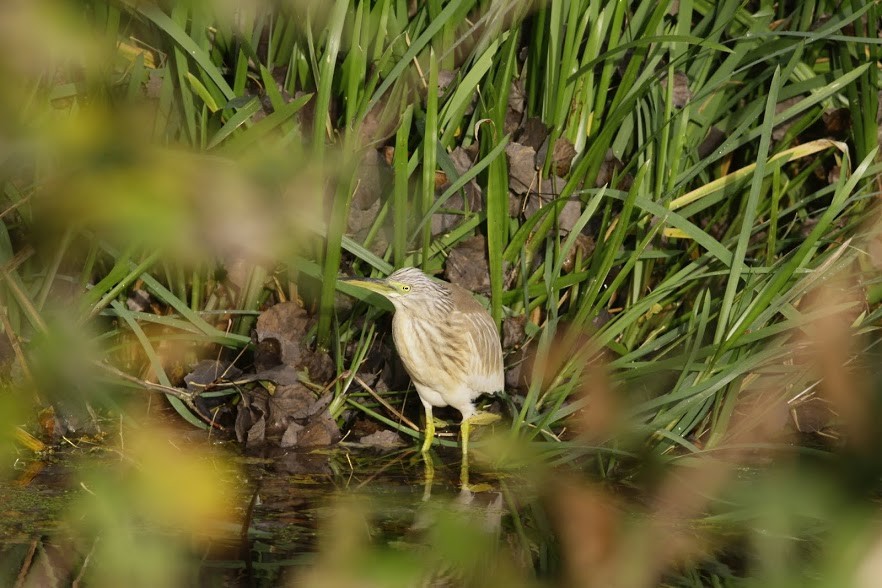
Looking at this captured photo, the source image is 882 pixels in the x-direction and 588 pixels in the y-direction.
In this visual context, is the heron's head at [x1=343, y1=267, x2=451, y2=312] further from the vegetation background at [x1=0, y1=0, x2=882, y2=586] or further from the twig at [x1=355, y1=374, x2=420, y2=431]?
the twig at [x1=355, y1=374, x2=420, y2=431]

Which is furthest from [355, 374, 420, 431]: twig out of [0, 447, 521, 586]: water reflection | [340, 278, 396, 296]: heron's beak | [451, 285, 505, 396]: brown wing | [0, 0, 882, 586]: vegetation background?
[340, 278, 396, 296]: heron's beak

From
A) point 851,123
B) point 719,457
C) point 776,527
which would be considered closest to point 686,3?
point 851,123

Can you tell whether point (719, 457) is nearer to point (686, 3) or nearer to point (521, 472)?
point (521, 472)

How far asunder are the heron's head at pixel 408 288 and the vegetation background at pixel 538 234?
133mm

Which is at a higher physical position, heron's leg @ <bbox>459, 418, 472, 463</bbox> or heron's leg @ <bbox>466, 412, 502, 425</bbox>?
heron's leg @ <bbox>459, 418, 472, 463</bbox>

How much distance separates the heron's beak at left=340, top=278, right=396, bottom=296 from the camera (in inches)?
159

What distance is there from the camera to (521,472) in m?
3.96

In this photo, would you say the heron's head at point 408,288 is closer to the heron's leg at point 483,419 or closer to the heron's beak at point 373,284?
the heron's beak at point 373,284

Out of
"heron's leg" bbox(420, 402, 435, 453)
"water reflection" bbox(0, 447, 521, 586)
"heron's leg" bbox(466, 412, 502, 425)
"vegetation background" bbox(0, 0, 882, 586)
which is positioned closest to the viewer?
"water reflection" bbox(0, 447, 521, 586)

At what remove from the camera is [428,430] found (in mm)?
4273

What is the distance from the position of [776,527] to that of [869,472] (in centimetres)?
58

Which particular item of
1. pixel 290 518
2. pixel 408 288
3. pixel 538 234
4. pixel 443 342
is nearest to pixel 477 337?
pixel 443 342

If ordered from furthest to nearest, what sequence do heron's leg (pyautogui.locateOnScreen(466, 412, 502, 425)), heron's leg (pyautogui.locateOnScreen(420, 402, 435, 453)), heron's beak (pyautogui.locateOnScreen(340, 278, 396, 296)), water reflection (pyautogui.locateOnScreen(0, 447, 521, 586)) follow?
1. heron's leg (pyautogui.locateOnScreen(466, 412, 502, 425))
2. heron's leg (pyautogui.locateOnScreen(420, 402, 435, 453))
3. heron's beak (pyautogui.locateOnScreen(340, 278, 396, 296))
4. water reflection (pyautogui.locateOnScreen(0, 447, 521, 586))

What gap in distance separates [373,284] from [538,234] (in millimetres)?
697
